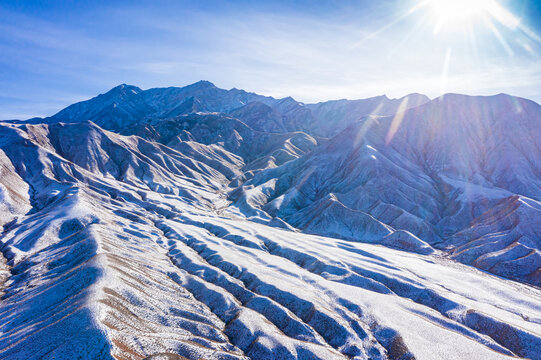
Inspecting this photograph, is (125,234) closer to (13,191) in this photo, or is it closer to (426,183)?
(13,191)

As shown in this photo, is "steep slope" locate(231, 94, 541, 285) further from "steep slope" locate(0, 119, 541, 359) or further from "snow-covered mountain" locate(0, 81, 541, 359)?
"steep slope" locate(0, 119, 541, 359)

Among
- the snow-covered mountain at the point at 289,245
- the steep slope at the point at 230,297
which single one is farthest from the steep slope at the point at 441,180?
the steep slope at the point at 230,297

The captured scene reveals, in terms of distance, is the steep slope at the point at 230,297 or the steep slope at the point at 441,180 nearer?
the steep slope at the point at 230,297

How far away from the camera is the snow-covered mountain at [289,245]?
37.5 meters

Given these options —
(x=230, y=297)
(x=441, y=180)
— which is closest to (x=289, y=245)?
(x=230, y=297)

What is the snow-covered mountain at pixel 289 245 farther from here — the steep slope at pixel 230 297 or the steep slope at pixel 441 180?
the steep slope at pixel 441 180

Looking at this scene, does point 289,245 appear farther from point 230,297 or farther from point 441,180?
point 441,180

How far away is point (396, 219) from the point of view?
10844 cm

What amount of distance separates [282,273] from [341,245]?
103 ft

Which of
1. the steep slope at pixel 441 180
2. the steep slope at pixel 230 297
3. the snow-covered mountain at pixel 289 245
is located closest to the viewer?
the steep slope at pixel 230 297

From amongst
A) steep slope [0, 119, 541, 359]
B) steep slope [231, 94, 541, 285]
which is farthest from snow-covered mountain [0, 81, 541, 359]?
steep slope [231, 94, 541, 285]

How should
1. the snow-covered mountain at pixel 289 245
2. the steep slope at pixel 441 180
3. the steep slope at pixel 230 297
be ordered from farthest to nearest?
1. the steep slope at pixel 441 180
2. the snow-covered mountain at pixel 289 245
3. the steep slope at pixel 230 297

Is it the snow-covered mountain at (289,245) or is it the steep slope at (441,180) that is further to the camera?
the steep slope at (441,180)

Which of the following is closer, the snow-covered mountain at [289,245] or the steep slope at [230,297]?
the steep slope at [230,297]
